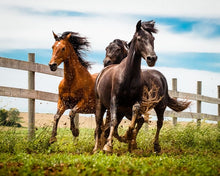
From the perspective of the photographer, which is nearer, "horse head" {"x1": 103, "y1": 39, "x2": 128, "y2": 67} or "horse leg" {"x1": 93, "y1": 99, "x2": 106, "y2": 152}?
"horse leg" {"x1": 93, "y1": 99, "x2": 106, "y2": 152}

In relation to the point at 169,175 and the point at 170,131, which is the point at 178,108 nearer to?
the point at 170,131

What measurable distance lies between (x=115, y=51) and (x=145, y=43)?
5.00 ft

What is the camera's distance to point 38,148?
7.73 meters

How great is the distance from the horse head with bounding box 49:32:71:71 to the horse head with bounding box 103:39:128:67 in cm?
98

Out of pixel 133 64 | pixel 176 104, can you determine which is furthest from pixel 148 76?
pixel 176 104

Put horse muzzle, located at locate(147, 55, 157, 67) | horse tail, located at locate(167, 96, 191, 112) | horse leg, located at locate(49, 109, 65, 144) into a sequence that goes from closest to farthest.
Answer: horse muzzle, located at locate(147, 55, 157, 67) < horse leg, located at locate(49, 109, 65, 144) < horse tail, located at locate(167, 96, 191, 112)

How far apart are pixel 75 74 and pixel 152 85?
1.93 metres

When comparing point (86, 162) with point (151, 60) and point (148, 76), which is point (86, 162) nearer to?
point (151, 60)

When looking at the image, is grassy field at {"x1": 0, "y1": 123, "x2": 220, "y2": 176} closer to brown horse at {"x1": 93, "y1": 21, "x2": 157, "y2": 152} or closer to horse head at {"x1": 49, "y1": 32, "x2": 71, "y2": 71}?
brown horse at {"x1": 93, "y1": 21, "x2": 157, "y2": 152}

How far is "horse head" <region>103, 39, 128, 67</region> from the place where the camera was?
312 inches

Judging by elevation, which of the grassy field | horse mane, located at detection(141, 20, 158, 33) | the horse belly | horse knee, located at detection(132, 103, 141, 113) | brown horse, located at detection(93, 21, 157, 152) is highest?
horse mane, located at detection(141, 20, 158, 33)

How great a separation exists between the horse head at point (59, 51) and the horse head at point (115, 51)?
Result: 985 mm

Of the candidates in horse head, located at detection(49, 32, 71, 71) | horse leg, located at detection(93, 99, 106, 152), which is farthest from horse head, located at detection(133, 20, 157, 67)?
horse head, located at detection(49, 32, 71, 71)

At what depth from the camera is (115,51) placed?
793 cm
